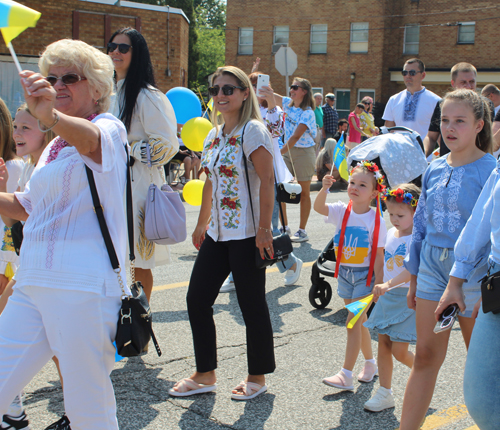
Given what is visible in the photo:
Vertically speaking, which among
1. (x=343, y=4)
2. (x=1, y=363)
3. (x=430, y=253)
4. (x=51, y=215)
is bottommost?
(x=1, y=363)

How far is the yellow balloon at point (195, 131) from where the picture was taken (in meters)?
6.06

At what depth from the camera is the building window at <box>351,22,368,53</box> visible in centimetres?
3127

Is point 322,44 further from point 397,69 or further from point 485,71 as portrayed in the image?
point 485,71

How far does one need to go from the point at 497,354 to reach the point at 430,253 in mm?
850

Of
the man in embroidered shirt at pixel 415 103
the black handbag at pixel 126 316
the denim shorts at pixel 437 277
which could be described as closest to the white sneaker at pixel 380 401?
the denim shorts at pixel 437 277

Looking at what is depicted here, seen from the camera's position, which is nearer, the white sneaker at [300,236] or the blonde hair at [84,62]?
the blonde hair at [84,62]

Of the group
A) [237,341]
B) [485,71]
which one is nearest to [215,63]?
[485,71]

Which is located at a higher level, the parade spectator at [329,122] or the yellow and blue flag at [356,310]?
the parade spectator at [329,122]

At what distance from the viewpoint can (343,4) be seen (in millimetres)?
31406

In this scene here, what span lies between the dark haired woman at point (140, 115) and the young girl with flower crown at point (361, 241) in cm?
121

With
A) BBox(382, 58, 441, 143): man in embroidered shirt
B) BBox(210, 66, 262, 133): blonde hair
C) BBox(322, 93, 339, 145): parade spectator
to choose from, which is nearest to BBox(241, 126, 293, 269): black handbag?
BBox(210, 66, 262, 133): blonde hair

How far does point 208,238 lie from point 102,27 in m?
14.7

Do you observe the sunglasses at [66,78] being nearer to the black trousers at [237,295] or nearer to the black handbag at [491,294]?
the black trousers at [237,295]

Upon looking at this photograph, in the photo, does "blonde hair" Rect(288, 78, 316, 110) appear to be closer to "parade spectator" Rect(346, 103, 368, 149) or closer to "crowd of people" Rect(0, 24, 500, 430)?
"parade spectator" Rect(346, 103, 368, 149)
